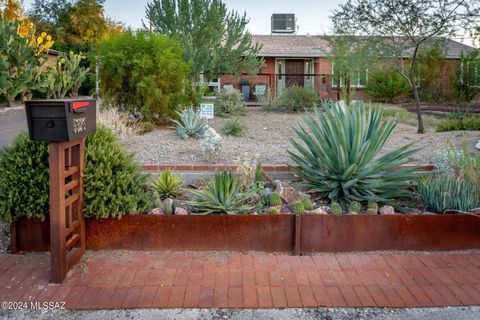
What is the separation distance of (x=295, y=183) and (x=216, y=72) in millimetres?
11529

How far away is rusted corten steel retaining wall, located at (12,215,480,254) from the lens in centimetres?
445

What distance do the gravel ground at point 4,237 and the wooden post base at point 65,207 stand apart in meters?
0.78

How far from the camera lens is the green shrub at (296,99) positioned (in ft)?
50.5

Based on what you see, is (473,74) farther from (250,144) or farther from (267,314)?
(267,314)

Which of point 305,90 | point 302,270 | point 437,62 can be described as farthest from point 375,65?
point 302,270

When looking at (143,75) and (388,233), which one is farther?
(143,75)

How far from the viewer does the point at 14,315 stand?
3465 millimetres

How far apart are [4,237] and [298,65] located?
22723mm

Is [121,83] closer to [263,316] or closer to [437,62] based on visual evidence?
[263,316]

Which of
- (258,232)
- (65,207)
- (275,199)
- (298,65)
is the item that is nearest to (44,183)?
(65,207)

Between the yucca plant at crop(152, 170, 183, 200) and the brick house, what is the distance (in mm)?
17437

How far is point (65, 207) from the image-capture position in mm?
4012

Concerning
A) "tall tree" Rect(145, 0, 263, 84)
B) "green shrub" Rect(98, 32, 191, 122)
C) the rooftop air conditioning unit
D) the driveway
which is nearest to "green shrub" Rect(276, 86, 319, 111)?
"tall tree" Rect(145, 0, 263, 84)

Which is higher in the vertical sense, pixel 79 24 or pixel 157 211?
pixel 79 24
